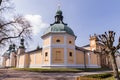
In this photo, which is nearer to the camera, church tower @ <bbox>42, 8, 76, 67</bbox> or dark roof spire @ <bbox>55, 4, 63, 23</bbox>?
church tower @ <bbox>42, 8, 76, 67</bbox>

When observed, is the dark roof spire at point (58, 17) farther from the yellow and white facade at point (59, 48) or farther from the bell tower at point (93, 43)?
the bell tower at point (93, 43)

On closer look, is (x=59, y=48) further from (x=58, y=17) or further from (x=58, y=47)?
(x=58, y=17)

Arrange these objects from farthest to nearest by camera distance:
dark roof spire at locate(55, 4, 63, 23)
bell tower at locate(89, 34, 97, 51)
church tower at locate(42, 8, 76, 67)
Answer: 1. bell tower at locate(89, 34, 97, 51)
2. dark roof spire at locate(55, 4, 63, 23)
3. church tower at locate(42, 8, 76, 67)

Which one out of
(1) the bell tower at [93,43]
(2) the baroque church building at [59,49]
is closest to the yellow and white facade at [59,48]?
(2) the baroque church building at [59,49]

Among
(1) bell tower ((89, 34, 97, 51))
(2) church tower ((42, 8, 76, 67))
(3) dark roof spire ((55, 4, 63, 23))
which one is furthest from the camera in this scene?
(1) bell tower ((89, 34, 97, 51))

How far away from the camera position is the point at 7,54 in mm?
79500

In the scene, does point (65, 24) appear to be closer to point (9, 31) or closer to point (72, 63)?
point (72, 63)

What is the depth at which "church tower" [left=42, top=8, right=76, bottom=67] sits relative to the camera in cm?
3259

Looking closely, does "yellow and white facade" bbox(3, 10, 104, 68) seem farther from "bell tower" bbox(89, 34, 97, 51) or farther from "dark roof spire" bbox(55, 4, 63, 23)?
"bell tower" bbox(89, 34, 97, 51)

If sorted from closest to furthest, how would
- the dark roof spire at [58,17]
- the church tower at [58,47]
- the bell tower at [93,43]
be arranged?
1. the church tower at [58,47]
2. the dark roof spire at [58,17]
3. the bell tower at [93,43]

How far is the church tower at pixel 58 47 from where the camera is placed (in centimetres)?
3259

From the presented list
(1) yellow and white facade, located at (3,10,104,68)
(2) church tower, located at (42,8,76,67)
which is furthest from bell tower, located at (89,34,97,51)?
(2) church tower, located at (42,8,76,67)

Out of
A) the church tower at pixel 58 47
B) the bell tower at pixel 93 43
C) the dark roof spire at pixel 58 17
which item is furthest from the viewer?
the bell tower at pixel 93 43

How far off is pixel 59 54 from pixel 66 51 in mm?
1548
